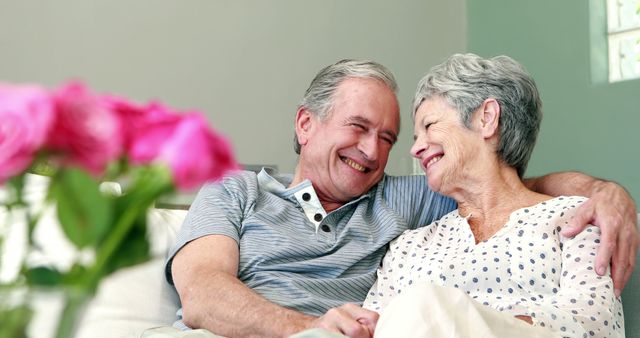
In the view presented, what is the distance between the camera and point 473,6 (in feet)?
14.0

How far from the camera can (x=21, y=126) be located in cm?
→ 41

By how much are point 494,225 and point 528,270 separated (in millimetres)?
182

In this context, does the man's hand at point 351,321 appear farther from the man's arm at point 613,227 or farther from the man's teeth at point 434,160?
the man's teeth at point 434,160

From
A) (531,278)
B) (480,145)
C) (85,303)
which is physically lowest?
(531,278)

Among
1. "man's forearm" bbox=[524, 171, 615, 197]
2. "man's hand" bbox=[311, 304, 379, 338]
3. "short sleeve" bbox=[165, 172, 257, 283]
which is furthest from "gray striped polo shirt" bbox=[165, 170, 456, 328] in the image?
"man's hand" bbox=[311, 304, 379, 338]

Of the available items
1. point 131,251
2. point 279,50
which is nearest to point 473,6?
point 279,50

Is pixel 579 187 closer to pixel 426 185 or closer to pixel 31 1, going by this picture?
pixel 426 185

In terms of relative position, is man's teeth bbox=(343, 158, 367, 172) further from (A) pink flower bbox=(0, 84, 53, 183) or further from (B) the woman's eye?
(A) pink flower bbox=(0, 84, 53, 183)

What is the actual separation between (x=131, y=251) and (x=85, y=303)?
0.04 metres

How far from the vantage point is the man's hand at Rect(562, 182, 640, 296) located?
1617mm

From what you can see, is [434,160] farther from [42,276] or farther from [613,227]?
[42,276]

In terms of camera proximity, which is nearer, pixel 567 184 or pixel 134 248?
pixel 134 248

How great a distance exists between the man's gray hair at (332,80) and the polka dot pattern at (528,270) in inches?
17.2

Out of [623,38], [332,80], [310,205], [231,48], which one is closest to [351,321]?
[310,205]
